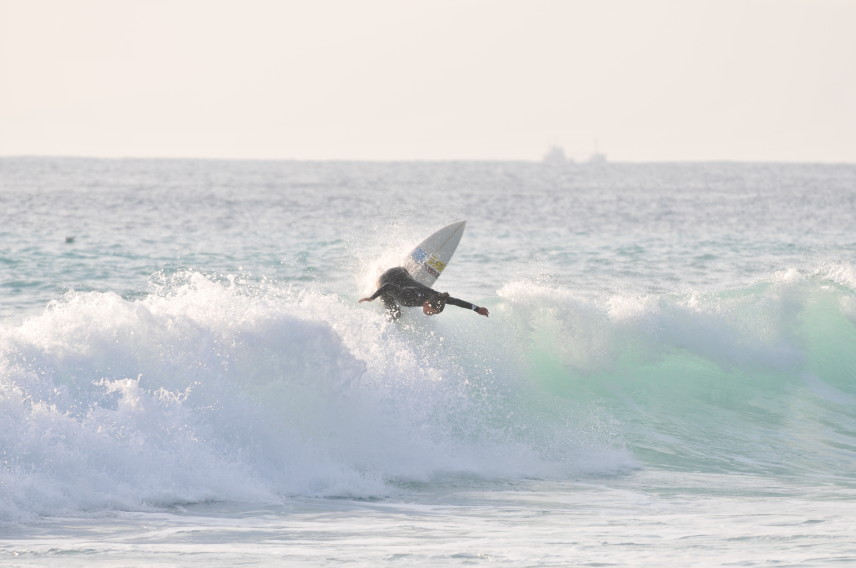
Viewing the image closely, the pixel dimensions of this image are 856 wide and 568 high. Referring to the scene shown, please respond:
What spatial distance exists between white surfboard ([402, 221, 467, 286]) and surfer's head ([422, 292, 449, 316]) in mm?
3097

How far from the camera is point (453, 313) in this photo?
17859mm

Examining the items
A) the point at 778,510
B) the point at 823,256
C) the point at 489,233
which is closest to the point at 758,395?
the point at 778,510

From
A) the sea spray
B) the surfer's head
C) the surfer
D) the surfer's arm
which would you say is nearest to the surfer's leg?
the surfer

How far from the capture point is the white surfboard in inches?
684

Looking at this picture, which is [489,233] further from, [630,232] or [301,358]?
[301,358]

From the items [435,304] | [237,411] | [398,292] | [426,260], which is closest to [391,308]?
[398,292]

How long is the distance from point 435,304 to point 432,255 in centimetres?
353

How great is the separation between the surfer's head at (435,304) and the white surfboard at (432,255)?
10.2 ft

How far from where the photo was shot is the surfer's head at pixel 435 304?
547 inches

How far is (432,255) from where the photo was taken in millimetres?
17578

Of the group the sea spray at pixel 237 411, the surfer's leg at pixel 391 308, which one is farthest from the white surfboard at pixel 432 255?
the sea spray at pixel 237 411

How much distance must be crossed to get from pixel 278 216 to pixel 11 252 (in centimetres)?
1781

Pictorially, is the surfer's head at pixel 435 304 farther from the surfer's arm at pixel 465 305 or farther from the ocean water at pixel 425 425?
the ocean water at pixel 425 425

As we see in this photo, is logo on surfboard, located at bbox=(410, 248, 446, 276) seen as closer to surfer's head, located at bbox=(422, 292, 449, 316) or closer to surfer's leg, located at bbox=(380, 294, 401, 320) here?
surfer's leg, located at bbox=(380, 294, 401, 320)
